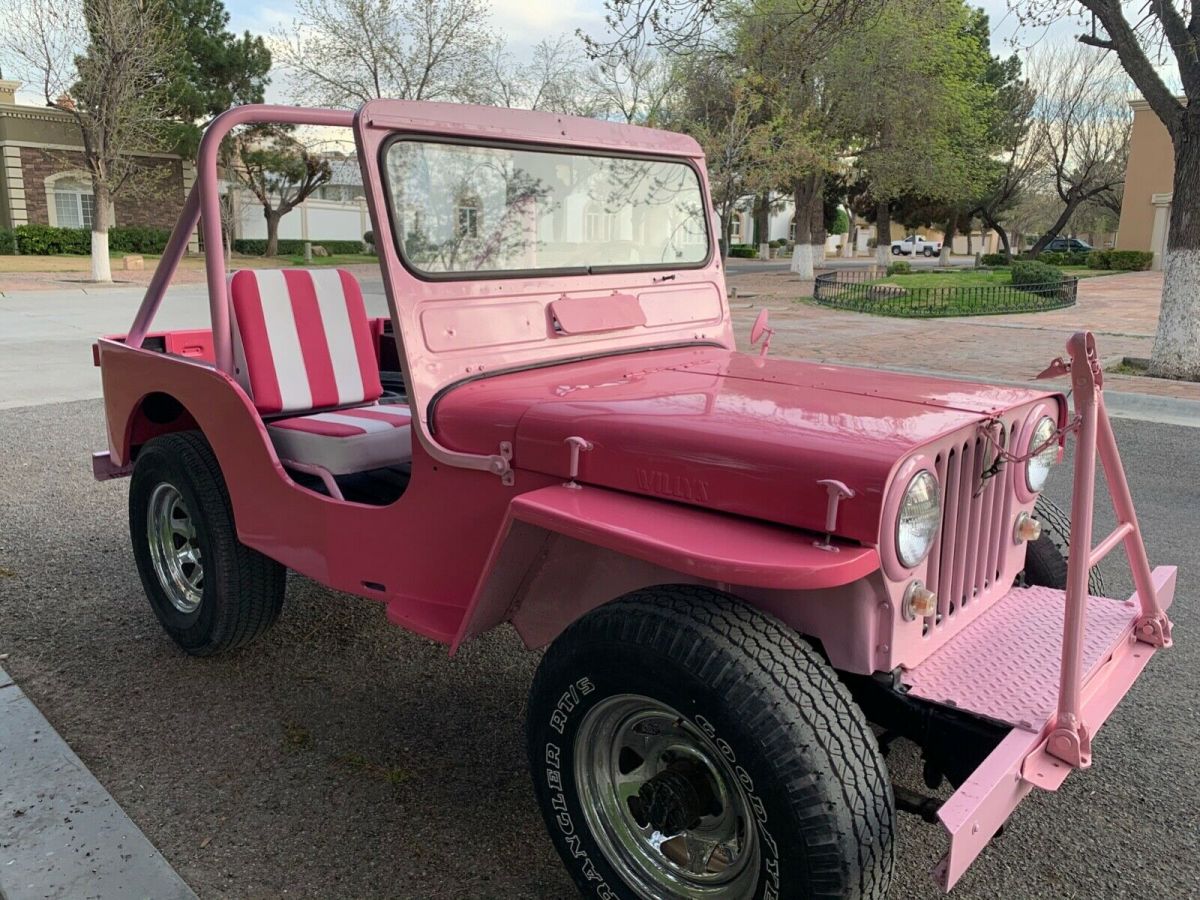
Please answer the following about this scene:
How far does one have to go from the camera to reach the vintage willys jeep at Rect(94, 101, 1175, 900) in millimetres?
1819

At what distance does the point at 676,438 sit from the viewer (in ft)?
6.74

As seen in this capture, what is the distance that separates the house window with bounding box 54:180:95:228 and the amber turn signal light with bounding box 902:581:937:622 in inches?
1523

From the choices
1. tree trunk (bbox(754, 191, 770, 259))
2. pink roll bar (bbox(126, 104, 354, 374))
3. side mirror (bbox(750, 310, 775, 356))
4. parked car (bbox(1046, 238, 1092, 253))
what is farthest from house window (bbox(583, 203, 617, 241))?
parked car (bbox(1046, 238, 1092, 253))

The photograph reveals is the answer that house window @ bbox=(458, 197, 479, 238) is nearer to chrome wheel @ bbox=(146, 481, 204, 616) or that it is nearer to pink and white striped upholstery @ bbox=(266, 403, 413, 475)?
pink and white striped upholstery @ bbox=(266, 403, 413, 475)

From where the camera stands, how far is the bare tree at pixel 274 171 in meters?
31.9

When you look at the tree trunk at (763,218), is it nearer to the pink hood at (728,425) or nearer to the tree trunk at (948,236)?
the tree trunk at (948,236)

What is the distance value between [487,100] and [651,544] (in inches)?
1078

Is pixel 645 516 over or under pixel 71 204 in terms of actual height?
under

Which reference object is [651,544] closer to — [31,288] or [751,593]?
[751,593]

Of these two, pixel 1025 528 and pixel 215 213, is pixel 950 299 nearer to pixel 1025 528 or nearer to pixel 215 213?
pixel 1025 528

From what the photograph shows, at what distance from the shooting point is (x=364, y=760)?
110 inches

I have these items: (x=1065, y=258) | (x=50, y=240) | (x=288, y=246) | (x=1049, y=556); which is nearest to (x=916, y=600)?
(x=1049, y=556)

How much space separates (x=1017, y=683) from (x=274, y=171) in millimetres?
35630

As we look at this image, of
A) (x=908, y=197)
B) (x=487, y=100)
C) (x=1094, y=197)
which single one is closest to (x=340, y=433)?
(x=487, y=100)
